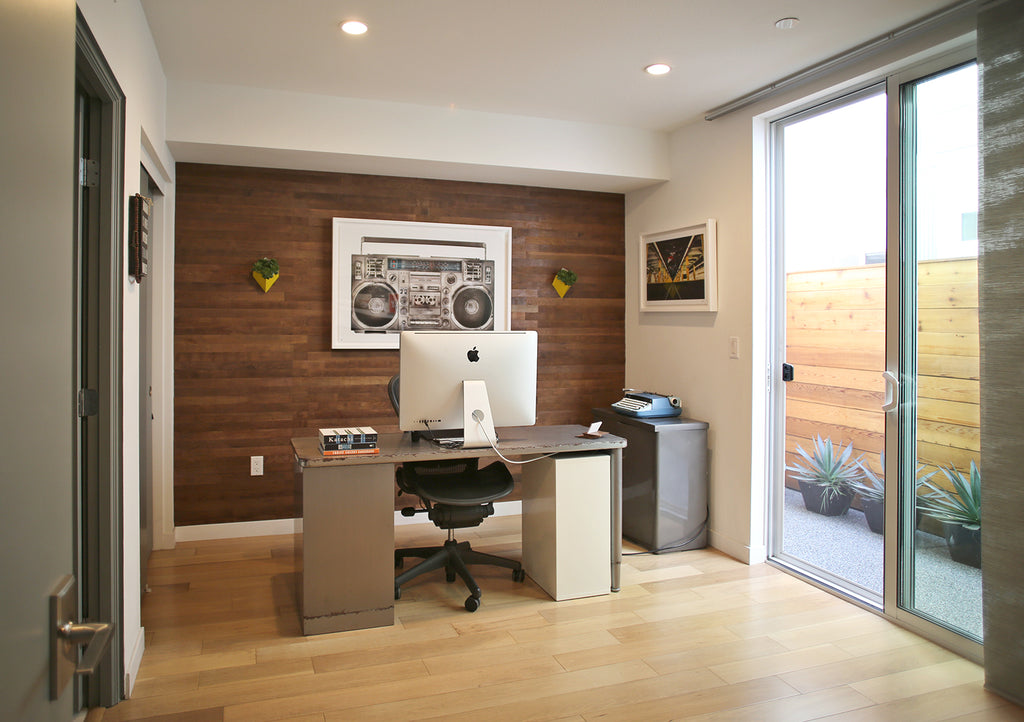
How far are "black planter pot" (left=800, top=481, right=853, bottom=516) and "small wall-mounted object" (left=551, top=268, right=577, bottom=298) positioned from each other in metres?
2.08

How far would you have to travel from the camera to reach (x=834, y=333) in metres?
3.62

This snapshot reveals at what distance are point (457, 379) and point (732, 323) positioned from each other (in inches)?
71.0

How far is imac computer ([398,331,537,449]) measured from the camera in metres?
3.24

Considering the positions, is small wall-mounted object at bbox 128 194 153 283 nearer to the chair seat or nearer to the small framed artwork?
the chair seat

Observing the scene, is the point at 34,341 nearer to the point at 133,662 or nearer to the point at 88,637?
the point at 88,637

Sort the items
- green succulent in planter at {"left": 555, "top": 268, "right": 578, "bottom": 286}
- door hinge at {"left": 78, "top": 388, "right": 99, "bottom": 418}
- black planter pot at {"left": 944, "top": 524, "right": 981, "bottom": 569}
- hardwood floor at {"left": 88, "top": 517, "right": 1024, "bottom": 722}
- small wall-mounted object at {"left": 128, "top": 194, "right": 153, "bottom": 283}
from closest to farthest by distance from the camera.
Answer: door hinge at {"left": 78, "top": 388, "right": 99, "bottom": 418}, hardwood floor at {"left": 88, "top": 517, "right": 1024, "bottom": 722}, small wall-mounted object at {"left": 128, "top": 194, "right": 153, "bottom": 283}, black planter pot at {"left": 944, "top": 524, "right": 981, "bottom": 569}, green succulent in planter at {"left": 555, "top": 268, "right": 578, "bottom": 286}

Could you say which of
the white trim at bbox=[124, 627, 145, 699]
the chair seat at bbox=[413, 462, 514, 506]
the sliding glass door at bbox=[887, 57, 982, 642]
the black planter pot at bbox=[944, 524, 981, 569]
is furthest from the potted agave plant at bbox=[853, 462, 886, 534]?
the white trim at bbox=[124, 627, 145, 699]

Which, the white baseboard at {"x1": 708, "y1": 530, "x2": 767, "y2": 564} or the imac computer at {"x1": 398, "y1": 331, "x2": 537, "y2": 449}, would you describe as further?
the white baseboard at {"x1": 708, "y1": 530, "x2": 767, "y2": 564}

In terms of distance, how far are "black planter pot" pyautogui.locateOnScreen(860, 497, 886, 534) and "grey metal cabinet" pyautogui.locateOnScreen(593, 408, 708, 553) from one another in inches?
40.5

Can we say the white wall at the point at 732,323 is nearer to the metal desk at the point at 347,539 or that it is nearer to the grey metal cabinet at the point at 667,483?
the grey metal cabinet at the point at 667,483

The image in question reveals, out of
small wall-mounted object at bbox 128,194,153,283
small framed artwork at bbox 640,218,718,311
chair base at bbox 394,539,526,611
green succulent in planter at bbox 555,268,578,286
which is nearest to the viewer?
small wall-mounted object at bbox 128,194,153,283

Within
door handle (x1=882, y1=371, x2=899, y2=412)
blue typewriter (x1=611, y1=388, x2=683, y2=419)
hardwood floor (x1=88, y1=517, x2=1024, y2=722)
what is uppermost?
door handle (x1=882, y1=371, x2=899, y2=412)

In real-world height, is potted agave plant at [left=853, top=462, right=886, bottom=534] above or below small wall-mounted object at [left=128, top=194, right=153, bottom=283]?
below

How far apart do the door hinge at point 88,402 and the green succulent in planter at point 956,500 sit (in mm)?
3294
